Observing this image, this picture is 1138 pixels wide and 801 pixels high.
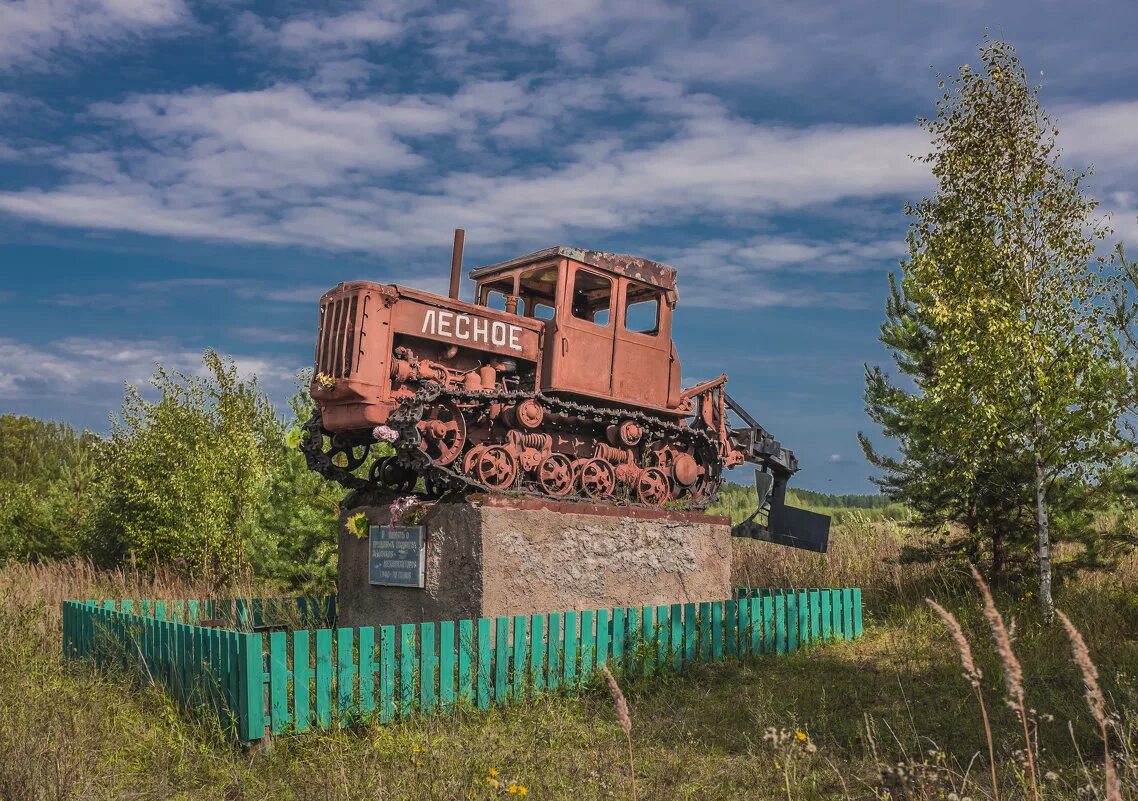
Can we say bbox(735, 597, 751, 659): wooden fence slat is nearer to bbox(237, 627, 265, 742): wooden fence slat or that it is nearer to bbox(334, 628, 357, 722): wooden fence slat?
bbox(334, 628, 357, 722): wooden fence slat

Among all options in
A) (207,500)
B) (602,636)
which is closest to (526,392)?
(602,636)

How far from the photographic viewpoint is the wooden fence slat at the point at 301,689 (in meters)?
7.50

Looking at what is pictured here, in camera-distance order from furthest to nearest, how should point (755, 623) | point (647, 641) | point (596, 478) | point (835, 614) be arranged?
point (835, 614), point (596, 478), point (755, 623), point (647, 641)

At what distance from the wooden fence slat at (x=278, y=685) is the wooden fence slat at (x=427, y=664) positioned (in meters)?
1.18

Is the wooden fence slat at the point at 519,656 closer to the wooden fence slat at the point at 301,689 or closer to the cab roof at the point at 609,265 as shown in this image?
the wooden fence slat at the point at 301,689

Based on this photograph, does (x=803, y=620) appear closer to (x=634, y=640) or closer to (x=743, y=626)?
(x=743, y=626)

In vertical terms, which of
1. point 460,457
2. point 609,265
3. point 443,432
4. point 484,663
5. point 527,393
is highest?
point 609,265

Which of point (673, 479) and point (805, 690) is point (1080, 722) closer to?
point (805, 690)

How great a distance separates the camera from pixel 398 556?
1082 centimetres

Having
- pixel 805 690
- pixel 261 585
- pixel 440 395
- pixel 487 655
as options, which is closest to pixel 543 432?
pixel 440 395

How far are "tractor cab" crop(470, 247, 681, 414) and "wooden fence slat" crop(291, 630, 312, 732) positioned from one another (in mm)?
4647

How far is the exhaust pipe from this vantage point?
11148 mm

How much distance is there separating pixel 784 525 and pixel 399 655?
7.64 metres

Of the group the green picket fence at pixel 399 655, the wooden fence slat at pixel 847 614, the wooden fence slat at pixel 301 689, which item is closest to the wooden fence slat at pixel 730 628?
the green picket fence at pixel 399 655
